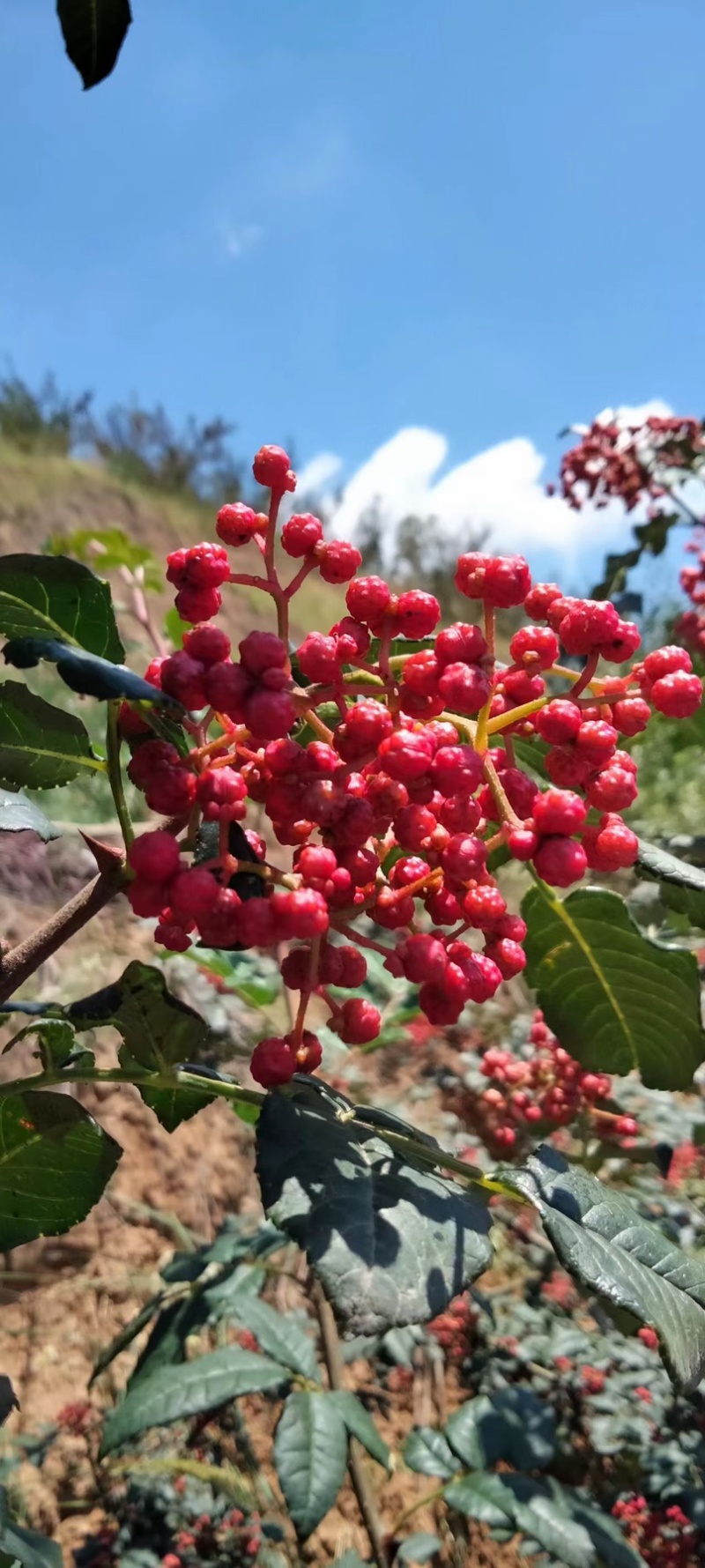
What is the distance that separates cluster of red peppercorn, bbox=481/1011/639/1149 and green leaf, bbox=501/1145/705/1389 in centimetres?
92

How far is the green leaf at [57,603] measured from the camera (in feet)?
2.11

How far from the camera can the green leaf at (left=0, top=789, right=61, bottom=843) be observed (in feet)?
2.33

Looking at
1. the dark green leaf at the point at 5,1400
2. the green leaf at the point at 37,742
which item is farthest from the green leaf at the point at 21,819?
the dark green leaf at the point at 5,1400

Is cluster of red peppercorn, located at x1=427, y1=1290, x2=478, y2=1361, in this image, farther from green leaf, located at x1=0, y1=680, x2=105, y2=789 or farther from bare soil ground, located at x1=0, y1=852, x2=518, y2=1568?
green leaf, located at x1=0, y1=680, x2=105, y2=789

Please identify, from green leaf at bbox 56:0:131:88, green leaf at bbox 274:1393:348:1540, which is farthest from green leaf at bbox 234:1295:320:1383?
green leaf at bbox 56:0:131:88

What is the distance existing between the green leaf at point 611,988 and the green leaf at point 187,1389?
80 centimetres

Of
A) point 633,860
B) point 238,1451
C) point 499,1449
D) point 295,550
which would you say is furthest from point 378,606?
point 238,1451

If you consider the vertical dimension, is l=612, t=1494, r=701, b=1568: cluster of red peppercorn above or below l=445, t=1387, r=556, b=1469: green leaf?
below

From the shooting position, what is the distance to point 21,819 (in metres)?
0.73

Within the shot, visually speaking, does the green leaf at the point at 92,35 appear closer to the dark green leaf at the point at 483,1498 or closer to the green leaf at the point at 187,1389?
the green leaf at the point at 187,1389

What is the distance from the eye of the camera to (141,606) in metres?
2.39

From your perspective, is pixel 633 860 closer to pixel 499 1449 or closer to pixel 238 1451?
pixel 499 1449

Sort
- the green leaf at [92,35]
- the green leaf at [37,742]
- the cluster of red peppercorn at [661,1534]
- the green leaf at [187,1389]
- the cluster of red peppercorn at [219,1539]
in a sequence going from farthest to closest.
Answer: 1. the cluster of red peppercorn at [219,1539]
2. the cluster of red peppercorn at [661,1534]
3. the green leaf at [187,1389]
4. the green leaf at [37,742]
5. the green leaf at [92,35]

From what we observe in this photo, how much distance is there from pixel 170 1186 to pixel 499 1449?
56.1 inches
